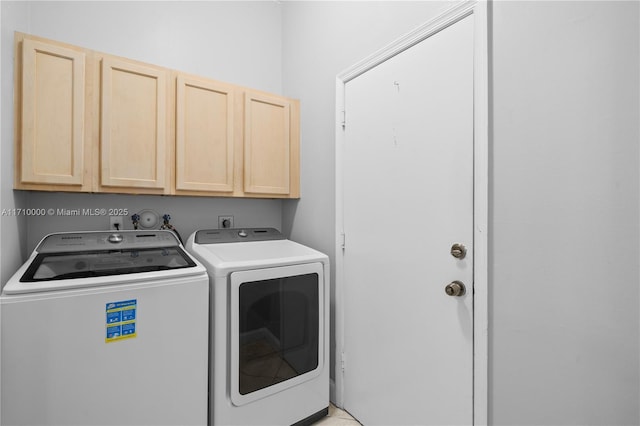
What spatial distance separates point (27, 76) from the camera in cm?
137

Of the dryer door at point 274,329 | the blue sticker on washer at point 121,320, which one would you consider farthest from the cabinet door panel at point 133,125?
the dryer door at point 274,329

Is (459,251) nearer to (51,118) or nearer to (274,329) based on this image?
(274,329)

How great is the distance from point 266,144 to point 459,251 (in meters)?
1.48

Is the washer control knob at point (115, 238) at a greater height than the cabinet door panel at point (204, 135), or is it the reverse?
the cabinet door panel at point (204, 135)

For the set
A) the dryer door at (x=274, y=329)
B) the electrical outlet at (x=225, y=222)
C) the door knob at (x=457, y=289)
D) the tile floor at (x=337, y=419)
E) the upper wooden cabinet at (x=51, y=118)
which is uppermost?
the upper wooden cabinet at (x=51, y=118)

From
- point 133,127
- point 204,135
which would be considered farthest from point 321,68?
point 133,127

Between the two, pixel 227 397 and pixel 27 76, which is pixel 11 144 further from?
pixel 227 397

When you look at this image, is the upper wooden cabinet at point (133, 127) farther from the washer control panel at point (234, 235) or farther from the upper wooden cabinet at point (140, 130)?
the washer control panel at point (234, 235)

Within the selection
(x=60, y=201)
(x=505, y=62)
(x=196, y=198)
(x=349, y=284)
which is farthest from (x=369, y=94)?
(x=60, y=201)

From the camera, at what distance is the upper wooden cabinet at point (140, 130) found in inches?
55.6

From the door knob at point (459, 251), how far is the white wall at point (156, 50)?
1608 mm

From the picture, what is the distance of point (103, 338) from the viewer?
1150mm

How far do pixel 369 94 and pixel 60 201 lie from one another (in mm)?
1919

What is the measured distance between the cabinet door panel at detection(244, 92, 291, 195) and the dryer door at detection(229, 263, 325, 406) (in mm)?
745
